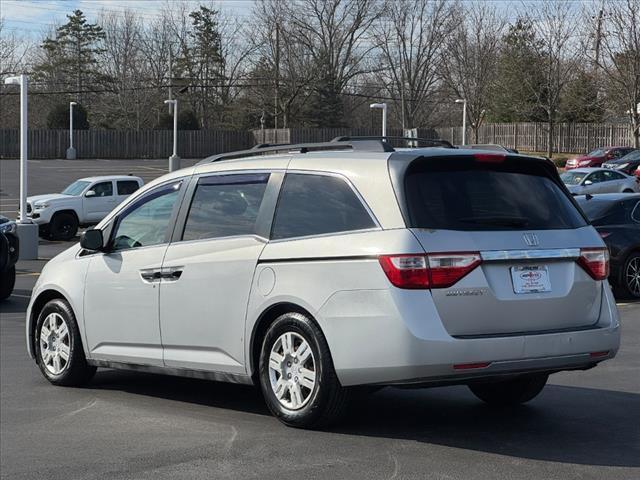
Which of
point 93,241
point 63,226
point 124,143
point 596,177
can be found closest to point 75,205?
point 63,226

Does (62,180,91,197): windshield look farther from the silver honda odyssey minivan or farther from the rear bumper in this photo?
the rear bumper

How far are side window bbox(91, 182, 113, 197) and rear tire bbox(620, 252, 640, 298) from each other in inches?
740

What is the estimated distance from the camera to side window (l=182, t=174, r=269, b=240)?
7184mm

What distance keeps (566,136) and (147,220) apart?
189 feet

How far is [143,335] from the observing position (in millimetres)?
7758

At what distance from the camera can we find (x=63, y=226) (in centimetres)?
2983

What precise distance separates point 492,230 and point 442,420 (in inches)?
56.8

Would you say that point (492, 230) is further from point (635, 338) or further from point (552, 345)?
point (635, 338)

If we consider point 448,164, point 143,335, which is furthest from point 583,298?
point 143,335

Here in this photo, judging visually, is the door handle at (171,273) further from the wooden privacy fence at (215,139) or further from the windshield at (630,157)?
the wooden privacy fence at (215,139)

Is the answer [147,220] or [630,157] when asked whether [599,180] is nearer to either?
[630,157]

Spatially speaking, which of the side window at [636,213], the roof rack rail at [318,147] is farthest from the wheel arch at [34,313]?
the side window at [636,213]

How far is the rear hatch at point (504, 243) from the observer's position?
6.13 meters

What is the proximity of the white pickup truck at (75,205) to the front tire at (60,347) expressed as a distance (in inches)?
833
